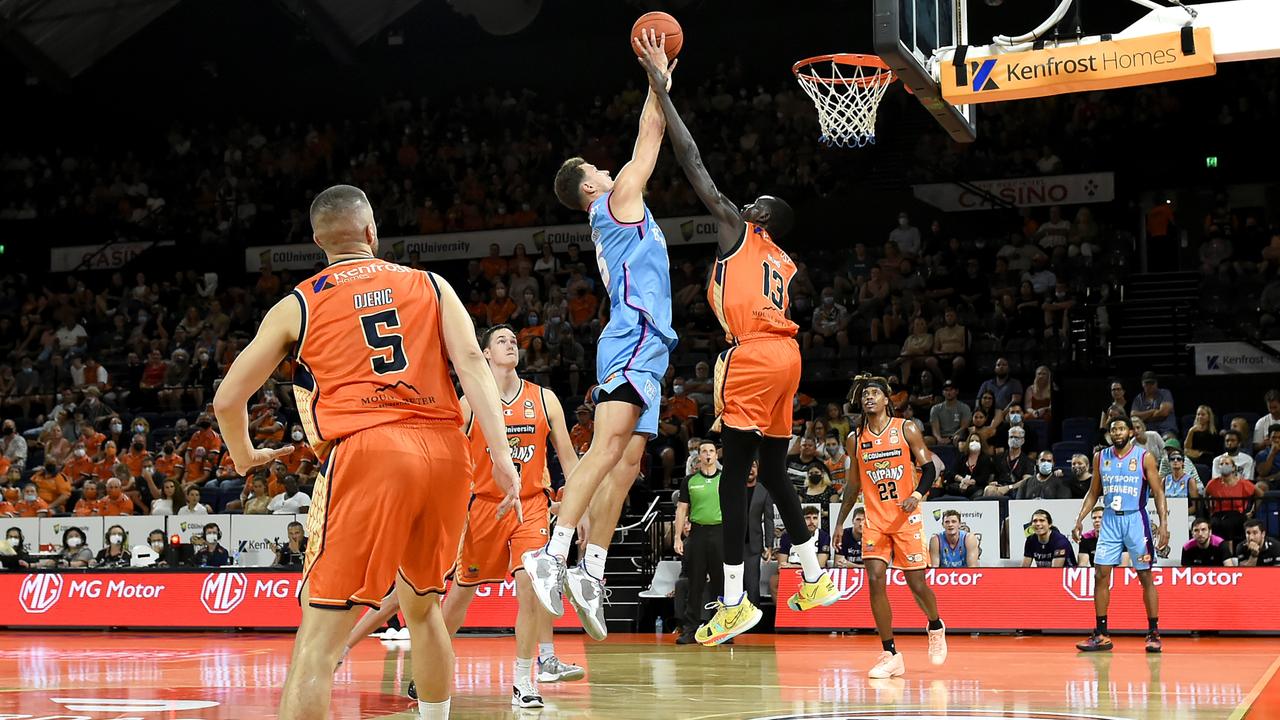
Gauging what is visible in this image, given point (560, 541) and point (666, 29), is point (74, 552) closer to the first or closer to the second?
point (560, 541)

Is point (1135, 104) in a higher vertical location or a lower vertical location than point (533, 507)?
higher

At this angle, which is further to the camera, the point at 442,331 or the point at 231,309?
the point at 231,309

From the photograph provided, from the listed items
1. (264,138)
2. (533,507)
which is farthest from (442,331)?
(264,138)

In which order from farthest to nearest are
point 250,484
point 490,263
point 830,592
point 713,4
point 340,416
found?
point 713,4, point 490,263, point 250,484, point 830,592, point 340,416

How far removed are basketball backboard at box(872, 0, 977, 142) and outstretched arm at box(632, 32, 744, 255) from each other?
149 cm

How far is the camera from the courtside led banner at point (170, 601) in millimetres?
15406

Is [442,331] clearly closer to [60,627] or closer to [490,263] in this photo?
[60,627]

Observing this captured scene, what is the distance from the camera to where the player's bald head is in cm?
503

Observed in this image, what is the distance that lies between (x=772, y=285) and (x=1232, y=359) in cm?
1303

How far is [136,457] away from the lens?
64.6ft

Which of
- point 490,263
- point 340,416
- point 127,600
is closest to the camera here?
point 340,416

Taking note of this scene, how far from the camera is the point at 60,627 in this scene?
16.5 meters

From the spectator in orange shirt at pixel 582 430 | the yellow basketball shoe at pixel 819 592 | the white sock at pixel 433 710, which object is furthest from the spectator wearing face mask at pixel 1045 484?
the white sock at pixel 433 710

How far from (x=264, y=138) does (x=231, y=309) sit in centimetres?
582
